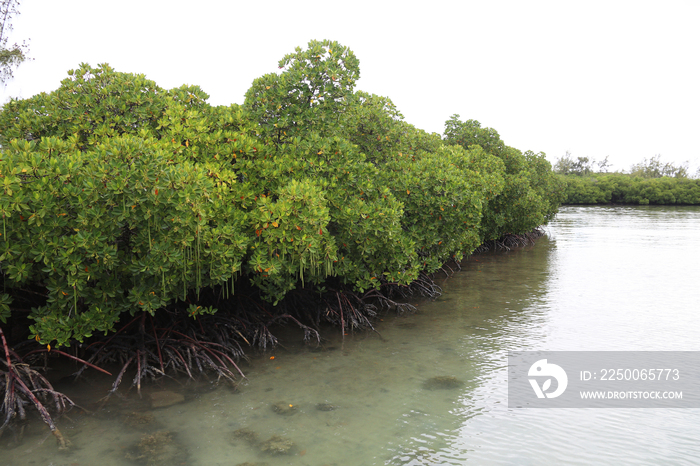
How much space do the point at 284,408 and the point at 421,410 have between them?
1504 millimetres

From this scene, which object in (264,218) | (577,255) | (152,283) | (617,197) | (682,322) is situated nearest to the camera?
(152,283)

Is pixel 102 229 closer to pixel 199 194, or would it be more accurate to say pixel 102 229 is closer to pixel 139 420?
pixel 199 194

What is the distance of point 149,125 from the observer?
7.29m

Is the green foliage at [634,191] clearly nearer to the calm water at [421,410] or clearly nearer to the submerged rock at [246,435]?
the calm water at [421,410]

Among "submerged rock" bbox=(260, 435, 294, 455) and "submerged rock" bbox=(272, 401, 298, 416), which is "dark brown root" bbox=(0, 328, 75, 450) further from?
"submerged rock" bbox=(272, 401, 298, 416)

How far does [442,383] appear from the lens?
6.35 meters

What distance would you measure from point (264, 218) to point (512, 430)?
12.1ft

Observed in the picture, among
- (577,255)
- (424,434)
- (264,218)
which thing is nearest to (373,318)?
(264,218)

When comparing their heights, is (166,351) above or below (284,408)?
above

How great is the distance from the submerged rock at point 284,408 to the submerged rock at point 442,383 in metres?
1.67

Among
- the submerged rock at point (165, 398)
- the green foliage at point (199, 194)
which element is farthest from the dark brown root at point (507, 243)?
the submerged rock at point (165, 398)

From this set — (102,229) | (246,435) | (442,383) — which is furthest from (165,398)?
(442,383)

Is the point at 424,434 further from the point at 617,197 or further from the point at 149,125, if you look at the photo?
the point at 617,197

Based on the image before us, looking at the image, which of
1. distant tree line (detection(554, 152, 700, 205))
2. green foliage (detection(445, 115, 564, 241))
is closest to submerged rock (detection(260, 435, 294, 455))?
green foliage (detection(445, 115, 564, 241))
